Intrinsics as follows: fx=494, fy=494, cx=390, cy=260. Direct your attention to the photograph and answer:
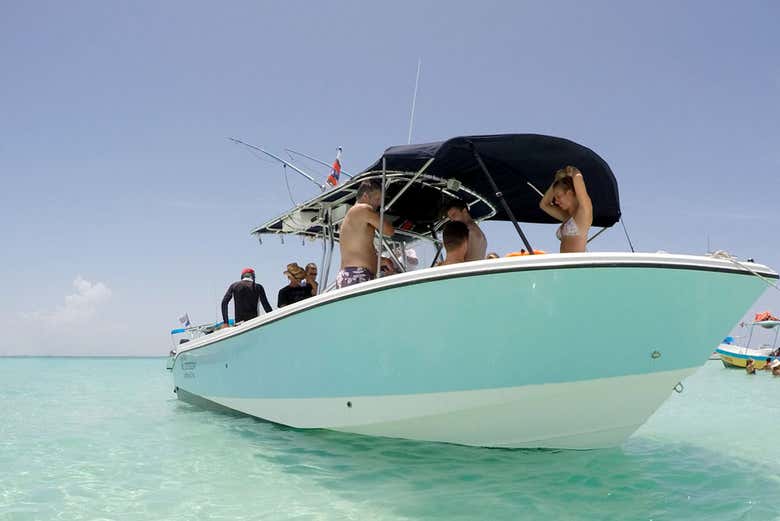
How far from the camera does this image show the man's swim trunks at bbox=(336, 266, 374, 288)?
4354 mm

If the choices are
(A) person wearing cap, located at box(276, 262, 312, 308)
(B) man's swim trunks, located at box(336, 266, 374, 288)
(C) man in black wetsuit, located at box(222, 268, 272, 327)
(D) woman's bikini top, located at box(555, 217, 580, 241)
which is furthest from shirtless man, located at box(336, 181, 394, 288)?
(C) man in black wetsuit, located at box(222, 268, 272, 327)

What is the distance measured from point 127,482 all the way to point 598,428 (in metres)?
3.36

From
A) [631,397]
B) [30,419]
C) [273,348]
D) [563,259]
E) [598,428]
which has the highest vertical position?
[563,259]

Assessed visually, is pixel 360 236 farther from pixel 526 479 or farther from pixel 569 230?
pixel 526 479

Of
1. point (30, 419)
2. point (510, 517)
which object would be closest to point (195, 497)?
point (510, 517)

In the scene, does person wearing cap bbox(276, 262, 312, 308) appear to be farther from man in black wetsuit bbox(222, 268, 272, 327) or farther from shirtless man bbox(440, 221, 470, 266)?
shirtless man bbox(440, 221, 470, 266)

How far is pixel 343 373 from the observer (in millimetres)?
3967

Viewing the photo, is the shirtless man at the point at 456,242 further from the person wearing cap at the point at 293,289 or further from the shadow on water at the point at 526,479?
the person wearing cap at the point at 293,289

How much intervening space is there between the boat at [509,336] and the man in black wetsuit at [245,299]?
2.40 meters

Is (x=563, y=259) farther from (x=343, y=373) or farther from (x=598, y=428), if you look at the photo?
(x=343, y=373)

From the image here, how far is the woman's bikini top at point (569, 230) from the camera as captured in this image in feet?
12.5

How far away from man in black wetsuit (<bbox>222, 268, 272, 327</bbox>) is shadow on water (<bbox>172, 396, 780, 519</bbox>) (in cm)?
264

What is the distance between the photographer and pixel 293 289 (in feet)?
22.2

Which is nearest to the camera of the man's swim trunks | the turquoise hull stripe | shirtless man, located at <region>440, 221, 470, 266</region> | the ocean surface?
the ocean surface
